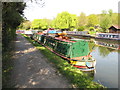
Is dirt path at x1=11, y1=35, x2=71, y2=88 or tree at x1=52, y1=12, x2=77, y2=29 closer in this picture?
dirt path at x1=11, y1=35, x2=71, y2=88

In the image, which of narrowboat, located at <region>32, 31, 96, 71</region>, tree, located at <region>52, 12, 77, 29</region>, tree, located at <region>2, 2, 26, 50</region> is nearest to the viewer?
tree, located at <region>2, 2, 26, 50</region>

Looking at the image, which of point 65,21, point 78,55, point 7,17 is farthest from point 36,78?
point 65,21

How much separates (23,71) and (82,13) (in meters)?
77.0

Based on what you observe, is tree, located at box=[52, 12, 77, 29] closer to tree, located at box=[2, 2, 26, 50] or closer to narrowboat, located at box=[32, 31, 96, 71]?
tree, located at box=[2, 2, 26, 50]

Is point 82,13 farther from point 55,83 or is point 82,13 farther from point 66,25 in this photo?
point 55,83

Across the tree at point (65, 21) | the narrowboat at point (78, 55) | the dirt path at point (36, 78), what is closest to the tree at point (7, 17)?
the dirt path at point (36, 78)

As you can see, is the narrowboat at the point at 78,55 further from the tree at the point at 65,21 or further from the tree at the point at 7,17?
the tree at the point at 65,21

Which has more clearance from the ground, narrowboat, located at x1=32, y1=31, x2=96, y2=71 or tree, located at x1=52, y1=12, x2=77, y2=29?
tree, located at x1=52, y1=12, x2=77, y2=29

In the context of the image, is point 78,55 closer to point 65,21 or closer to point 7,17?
point 7,17

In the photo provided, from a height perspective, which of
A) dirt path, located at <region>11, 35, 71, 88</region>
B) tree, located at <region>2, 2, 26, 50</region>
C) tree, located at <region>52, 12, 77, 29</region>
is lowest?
dirt path, located at <region>11, 35, 71, 88</region>

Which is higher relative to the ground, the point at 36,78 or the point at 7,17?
the point at 7,17

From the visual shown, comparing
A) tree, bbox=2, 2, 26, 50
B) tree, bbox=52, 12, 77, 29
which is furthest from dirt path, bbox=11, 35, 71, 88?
tree, bbox=52, 12, 77, 29

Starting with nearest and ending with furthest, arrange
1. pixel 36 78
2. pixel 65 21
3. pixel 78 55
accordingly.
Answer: pixel 36 78 < pixel 78 55 < pixel 65 21

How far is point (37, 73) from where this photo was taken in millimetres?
6457
